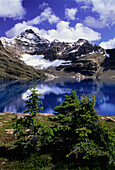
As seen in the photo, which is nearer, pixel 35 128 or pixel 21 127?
pixel 21 127

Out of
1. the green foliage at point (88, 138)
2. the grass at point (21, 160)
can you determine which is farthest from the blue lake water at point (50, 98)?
the grass at point (21, 160)

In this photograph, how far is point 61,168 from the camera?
1059 centimetres

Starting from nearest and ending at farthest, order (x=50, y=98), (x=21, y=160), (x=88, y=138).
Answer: (x=88, y=138) → (x=21, y=160) → (x=50, y=98)

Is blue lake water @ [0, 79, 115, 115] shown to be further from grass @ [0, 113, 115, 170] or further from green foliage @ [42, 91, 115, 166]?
grass @ [0, 113, 115, 170]

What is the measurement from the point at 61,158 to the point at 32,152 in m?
3.02

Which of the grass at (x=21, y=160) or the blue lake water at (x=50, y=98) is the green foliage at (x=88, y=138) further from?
the blue lake water at (x=50, y=98)

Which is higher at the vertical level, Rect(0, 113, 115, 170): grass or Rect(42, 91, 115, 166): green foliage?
Rect(42, 91, 115, 166): green foliage

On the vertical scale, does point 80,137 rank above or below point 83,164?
above

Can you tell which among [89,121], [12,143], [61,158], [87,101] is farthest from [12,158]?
[87,101]

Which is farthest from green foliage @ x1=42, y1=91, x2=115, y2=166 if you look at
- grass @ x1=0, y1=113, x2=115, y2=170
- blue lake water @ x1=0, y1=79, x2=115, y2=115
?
blue lake water @ x1=0, y1=79, x2=115, y2=115

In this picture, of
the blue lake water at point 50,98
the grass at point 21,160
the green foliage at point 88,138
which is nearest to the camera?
the green foliage at point 88,138

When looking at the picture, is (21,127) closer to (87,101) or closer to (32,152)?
(32,152)

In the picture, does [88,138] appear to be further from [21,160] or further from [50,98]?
[50,98]

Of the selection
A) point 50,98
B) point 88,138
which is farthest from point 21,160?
point 50,98
